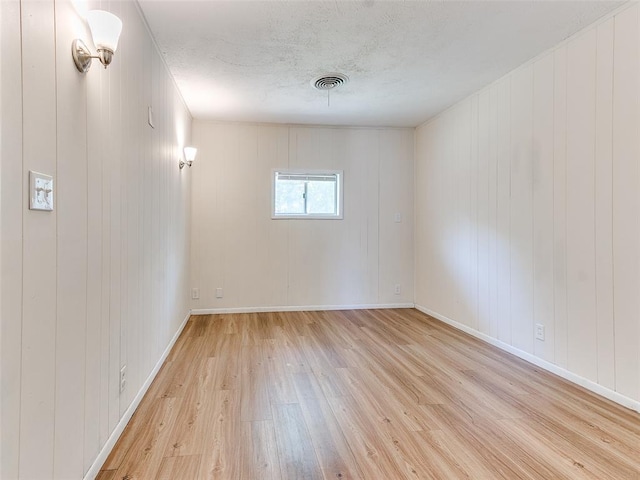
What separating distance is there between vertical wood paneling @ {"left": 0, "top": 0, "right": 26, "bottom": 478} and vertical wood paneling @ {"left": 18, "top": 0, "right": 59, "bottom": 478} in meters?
0.02

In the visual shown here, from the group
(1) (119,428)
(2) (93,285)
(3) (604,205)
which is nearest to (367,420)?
(1) (119,428)

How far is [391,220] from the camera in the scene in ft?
15.4

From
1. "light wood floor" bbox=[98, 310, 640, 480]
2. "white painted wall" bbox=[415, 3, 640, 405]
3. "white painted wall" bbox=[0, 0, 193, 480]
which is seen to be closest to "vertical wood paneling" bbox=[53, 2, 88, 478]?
"white painted wall" bbox=[0, 0, 193, 480]

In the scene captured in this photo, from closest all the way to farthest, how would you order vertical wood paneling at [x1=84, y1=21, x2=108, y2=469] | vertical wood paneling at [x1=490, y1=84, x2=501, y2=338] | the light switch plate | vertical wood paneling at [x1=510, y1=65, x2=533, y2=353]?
the light switch plate < vertical wood paneling at [x1=84, y1=21, x2=108, y2=469] < vertical wood paneling at [x1=510, y1=65, x2=533, y2=353] < vertical wood paneling at [x1=490, y1=84, x2=501, y2=338]

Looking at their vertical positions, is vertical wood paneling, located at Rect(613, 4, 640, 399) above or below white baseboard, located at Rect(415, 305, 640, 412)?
above

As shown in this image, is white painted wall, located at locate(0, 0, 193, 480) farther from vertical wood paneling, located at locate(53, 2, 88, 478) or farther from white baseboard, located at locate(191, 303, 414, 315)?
white baseboard, located at locate(191, 303, 414, 315)

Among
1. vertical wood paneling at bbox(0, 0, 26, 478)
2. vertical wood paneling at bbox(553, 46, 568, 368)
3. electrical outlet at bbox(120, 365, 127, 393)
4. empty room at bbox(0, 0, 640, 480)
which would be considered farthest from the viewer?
vertical wood paneling at bbox(553, 46, 568, 368)

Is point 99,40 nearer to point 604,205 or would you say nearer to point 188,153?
point 188,153

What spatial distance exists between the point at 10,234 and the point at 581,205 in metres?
2.96

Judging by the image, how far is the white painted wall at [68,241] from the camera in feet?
2.99

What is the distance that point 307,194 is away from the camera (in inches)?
180

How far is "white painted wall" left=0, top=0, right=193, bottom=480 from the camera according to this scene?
91 cm

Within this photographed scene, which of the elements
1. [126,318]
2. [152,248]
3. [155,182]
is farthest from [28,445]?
[155,182]

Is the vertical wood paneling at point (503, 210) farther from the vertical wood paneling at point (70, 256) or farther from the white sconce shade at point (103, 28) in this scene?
the vertical wood paneling at point (70, 256)
